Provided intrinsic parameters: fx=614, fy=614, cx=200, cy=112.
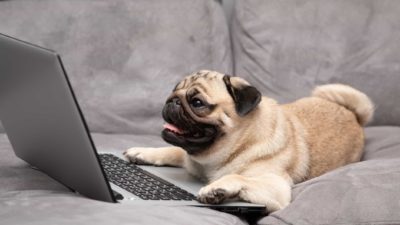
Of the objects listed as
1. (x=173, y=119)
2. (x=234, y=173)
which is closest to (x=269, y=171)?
(x=234, y=173)

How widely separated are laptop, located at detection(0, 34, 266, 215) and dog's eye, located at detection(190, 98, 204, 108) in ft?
0.69

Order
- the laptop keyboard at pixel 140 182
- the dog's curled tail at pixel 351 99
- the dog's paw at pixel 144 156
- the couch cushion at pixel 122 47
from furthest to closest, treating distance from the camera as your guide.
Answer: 1. the couch cushion at pixel 122 47
2. the dog's curled tail at pixel 351 99
3. the dog's paw at pixel 144 156
4. the laptop keyboard at pixel 140 182

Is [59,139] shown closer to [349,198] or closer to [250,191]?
[250,191]

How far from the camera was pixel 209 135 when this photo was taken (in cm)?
157

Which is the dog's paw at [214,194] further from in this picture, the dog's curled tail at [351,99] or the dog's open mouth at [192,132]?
the dog's curled tail at [351,99]

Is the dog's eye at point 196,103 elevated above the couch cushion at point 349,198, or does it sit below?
above

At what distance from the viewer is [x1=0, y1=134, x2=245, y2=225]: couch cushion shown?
1.19m

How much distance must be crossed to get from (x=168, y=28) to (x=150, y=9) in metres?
0.10

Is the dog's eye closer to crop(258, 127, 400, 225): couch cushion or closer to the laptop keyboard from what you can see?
the laptop keyboard

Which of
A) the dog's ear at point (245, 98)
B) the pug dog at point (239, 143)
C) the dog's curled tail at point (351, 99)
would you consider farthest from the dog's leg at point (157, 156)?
the dog's curled tail at point (351, 99)

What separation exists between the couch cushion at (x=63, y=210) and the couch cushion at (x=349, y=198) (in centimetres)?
15

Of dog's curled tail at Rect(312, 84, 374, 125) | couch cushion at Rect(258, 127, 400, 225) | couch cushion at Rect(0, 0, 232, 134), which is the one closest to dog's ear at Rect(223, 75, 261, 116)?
couch cushion at Rect(258, 127, 400, 225)

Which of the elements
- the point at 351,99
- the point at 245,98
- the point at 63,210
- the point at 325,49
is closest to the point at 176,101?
the point at 245,98

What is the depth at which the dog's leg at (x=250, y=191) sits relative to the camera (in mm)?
1398
